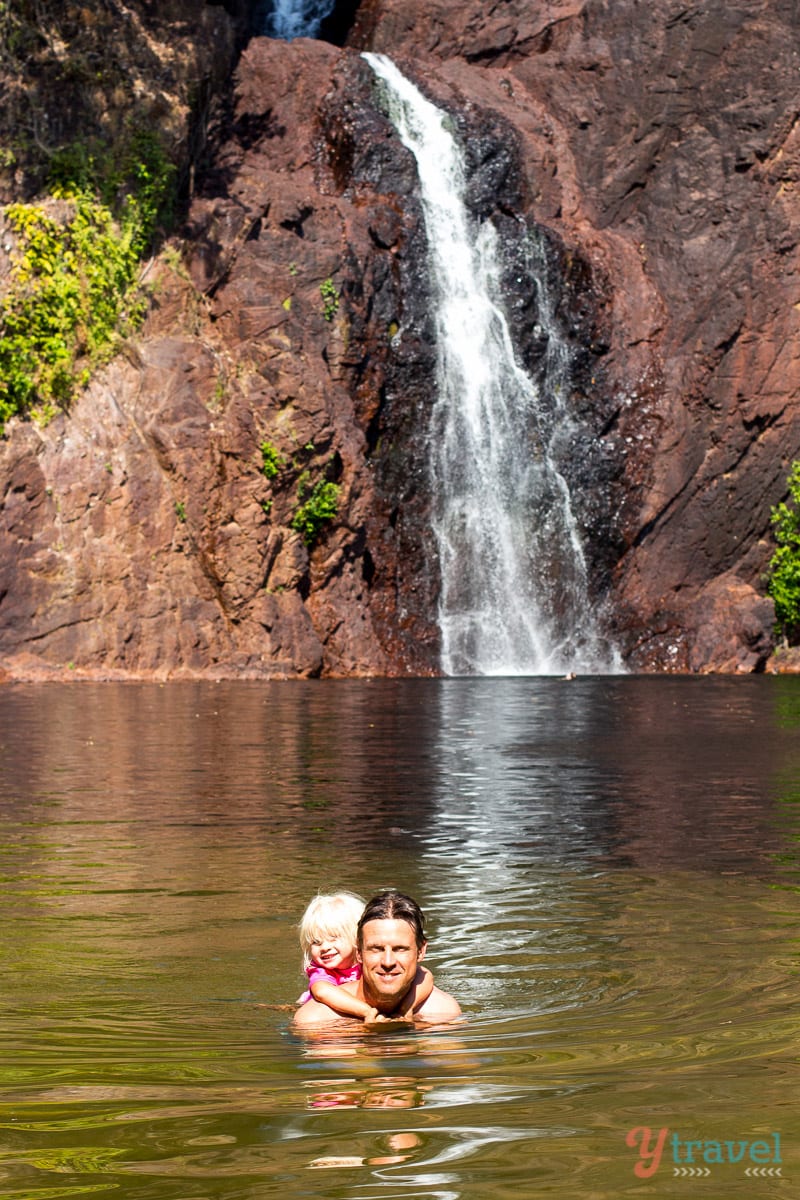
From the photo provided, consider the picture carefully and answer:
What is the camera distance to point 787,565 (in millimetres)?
40344

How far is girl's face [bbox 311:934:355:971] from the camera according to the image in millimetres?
6520

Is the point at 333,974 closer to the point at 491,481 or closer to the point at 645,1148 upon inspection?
the point at 645,1148

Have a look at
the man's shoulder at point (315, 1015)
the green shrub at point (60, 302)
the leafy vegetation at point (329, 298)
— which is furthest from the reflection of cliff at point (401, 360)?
the man's shoulder at point (315, 1015)

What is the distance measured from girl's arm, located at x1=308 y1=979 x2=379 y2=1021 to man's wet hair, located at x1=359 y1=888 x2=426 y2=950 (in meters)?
0.24

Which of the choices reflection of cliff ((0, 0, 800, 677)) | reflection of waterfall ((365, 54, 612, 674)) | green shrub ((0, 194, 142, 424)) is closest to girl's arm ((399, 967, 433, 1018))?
reflection of cliff ((0, 0, 800, 677))

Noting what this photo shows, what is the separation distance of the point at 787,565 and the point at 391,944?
3562 centimetres

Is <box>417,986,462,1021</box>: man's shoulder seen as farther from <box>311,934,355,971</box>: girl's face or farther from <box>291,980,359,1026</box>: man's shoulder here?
<box>311,934,355,971</box>: girl's face

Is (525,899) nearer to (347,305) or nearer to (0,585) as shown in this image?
(0,585)

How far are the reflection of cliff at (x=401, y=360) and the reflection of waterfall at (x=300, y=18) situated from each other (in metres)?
1.58

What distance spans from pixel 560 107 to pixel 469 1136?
4270 cm

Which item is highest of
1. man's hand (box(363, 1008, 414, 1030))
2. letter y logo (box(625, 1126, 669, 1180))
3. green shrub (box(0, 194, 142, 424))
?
green shrub (box(0, 194, 142, 424))

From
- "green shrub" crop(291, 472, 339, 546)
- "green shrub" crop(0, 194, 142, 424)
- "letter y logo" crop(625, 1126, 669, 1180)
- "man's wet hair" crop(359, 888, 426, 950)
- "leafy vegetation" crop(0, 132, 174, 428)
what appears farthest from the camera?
"green shrub" crop(291, 472, 339, 546)

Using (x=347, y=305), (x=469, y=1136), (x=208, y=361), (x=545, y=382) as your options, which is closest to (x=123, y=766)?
(x=469, y=1136)

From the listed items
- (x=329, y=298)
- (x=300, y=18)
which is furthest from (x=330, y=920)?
(x=300, y=18)
